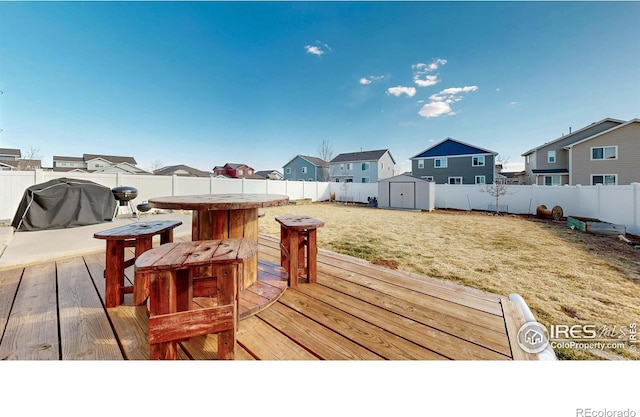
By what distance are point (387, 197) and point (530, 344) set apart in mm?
10114

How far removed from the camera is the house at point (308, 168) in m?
24.9

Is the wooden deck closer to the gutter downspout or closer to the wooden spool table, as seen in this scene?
the gutter downspout

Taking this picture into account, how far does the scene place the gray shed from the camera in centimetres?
970

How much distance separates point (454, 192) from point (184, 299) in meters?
11.5

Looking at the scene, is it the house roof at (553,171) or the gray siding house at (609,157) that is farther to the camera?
the house roof at (553,171)

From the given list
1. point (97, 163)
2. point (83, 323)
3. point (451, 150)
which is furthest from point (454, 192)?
point (97, 163)

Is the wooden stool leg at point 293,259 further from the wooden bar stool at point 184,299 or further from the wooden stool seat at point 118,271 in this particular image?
the wooden stool seat at point 118,271

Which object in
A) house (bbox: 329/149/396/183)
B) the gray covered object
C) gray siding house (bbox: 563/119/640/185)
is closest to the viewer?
the gray covered object

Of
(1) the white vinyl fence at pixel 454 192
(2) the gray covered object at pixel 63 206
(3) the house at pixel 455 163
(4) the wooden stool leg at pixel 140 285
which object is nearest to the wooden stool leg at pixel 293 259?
(4) the wooden stool leg at pixel 140 285

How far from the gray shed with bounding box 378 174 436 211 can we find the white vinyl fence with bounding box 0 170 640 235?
125cm

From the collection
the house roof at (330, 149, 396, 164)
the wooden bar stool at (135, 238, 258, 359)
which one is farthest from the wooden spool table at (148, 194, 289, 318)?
the house roof at (330, 149, 396, 164)

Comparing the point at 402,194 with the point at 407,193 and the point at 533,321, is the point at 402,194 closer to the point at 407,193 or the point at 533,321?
the point at 407,193

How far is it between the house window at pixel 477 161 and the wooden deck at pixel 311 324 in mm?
16118

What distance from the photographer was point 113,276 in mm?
1396
